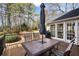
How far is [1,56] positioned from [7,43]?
12.7 inches

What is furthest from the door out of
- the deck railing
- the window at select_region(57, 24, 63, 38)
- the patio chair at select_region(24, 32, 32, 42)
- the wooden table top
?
the patio chair at select_region(24, 32, 32, 42)

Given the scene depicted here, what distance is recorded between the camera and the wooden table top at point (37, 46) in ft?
9.41

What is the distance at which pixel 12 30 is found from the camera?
3006mm

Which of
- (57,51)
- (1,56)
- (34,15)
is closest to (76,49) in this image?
(57,51)

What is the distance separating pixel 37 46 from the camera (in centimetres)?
296

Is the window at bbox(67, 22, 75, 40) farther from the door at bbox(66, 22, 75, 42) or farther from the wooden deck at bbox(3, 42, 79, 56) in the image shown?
the wooden deck at bbox(3, 42, 79, 56)

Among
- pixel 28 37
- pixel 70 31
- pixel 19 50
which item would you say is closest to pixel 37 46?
pixel 28 37

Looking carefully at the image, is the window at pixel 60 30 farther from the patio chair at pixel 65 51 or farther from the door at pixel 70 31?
the patio chair at pixel 65 51

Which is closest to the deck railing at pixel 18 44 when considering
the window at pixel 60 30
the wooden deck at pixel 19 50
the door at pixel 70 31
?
the wooden deck at pixel 19 50

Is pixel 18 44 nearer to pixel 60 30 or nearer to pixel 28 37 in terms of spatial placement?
pixel 28 37

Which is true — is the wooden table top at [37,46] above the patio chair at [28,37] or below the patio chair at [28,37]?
below

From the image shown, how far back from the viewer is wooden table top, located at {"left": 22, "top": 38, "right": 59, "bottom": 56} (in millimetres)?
2868

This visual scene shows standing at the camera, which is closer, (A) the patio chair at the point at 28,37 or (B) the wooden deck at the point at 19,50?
(B) the wooden deck at the point at 19,50

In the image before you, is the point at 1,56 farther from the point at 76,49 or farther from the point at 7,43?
the point at 76,49
